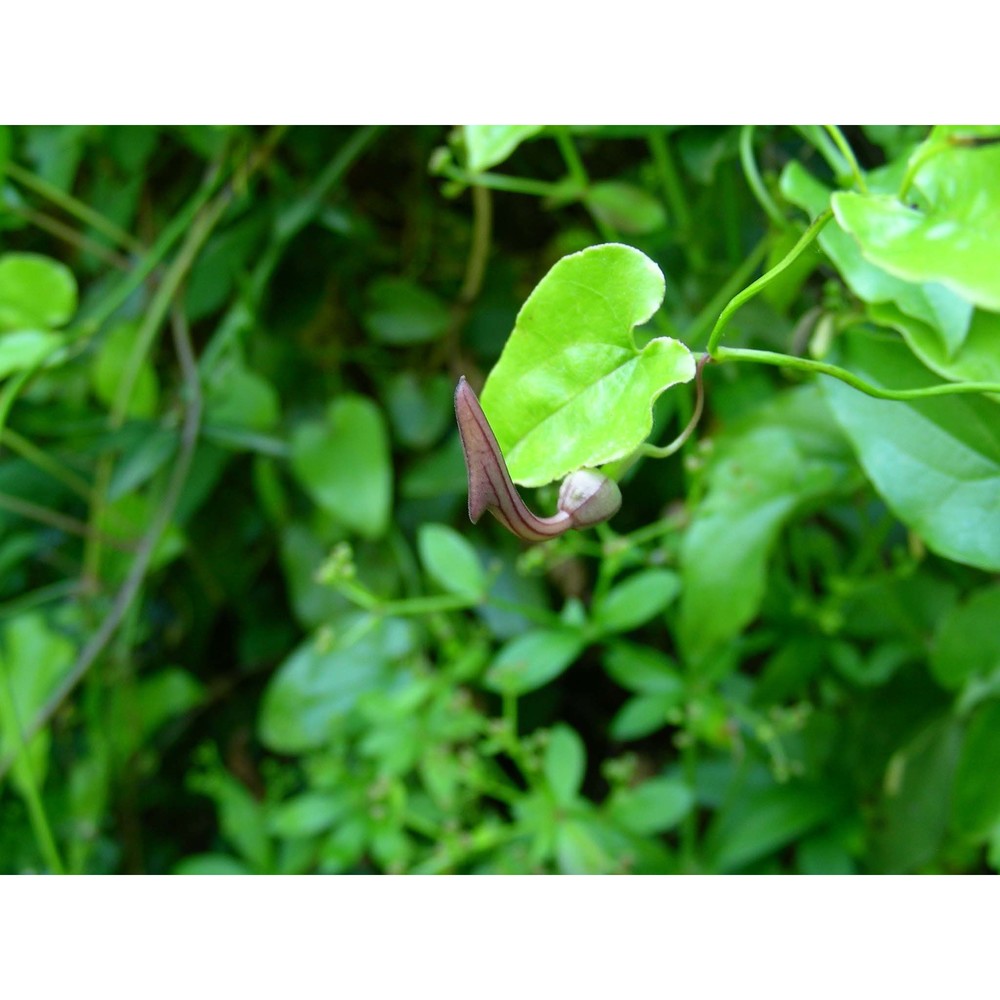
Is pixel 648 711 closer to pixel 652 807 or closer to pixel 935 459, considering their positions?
pixel 652 807

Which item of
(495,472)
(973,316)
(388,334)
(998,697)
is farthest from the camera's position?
(388,334)

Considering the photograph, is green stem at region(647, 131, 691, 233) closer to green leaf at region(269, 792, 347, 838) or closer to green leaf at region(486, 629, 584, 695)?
green leaf at region(486, 629, 584, 695)

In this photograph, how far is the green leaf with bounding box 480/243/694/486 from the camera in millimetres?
237

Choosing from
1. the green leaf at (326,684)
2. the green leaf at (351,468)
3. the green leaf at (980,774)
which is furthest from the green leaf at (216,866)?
the green leaf at (980,774)

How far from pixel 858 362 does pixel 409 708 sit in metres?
0.34

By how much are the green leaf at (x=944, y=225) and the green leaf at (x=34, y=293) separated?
0.45m

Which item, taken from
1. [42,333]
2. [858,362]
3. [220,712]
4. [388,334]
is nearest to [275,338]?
[388,334]

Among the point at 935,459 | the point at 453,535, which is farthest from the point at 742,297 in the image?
the point at 453,535

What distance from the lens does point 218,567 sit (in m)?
0.75

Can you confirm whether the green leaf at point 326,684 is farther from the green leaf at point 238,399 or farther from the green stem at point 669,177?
the green stem at point 669,177

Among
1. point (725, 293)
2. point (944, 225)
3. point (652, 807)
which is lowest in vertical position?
point (652, 807)

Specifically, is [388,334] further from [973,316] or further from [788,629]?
[973,316]

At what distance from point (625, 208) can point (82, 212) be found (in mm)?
392

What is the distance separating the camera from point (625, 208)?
0.51 meters
